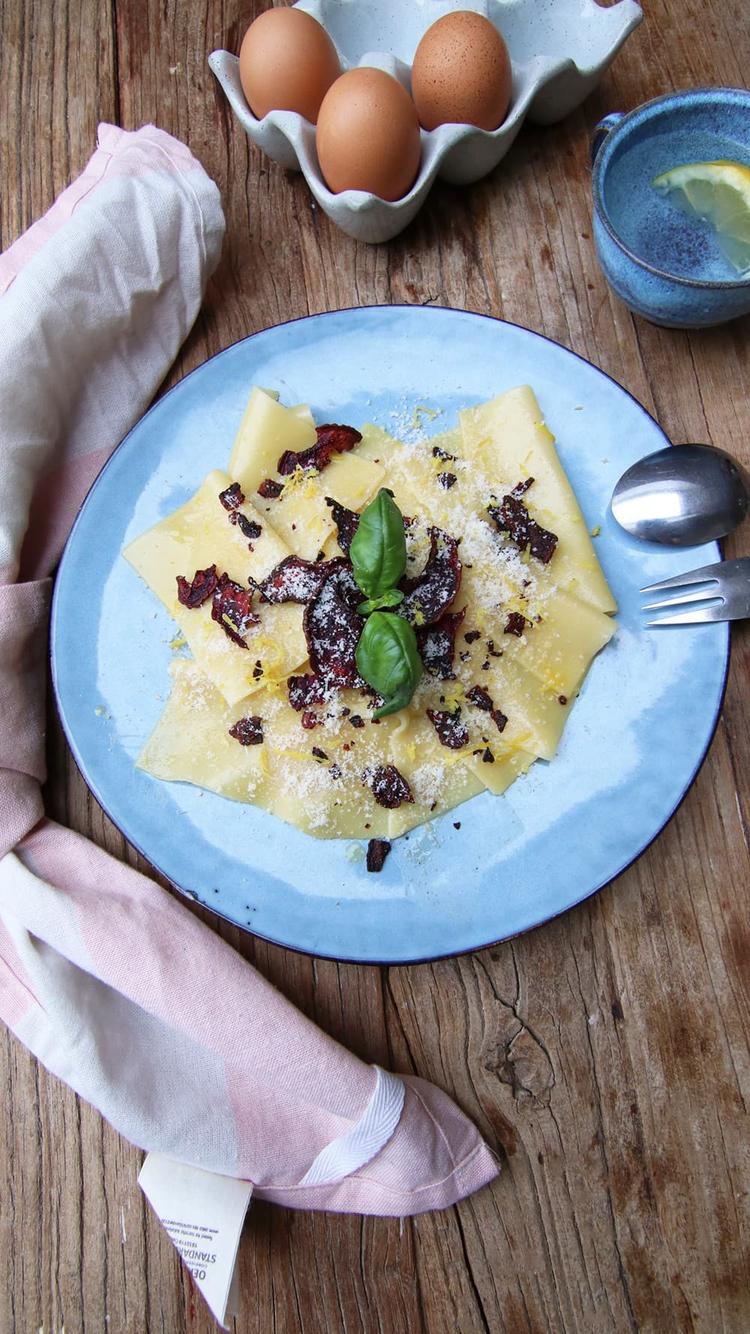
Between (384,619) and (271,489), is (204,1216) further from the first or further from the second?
(271,489)

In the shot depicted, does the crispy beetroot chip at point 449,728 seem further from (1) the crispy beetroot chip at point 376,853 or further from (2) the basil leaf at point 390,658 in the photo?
(1) the crispy beetroot chip at point 376,853

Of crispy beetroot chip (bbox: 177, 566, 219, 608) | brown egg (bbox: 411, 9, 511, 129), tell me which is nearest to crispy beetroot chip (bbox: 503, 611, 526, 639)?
crispy beetroot chip (bbox: 177, 566, 219, 608)

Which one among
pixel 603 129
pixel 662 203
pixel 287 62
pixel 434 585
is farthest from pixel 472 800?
pixel 287 62

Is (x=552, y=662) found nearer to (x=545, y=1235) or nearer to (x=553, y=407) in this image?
(x=553, y=407)

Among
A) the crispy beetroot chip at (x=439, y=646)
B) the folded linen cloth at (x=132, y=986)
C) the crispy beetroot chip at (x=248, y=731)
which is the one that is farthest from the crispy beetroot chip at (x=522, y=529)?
the folded linen cloth at (x=132, y=986)

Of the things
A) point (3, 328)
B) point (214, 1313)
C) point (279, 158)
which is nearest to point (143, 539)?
point (3, 328)
